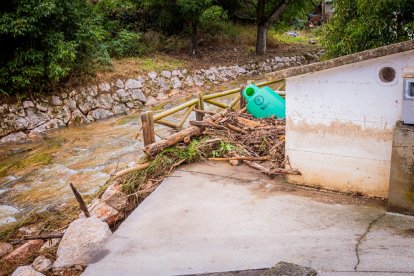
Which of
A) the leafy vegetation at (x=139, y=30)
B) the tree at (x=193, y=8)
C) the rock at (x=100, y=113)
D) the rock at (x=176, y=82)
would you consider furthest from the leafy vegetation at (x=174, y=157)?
the tree at (x=193, y=8)

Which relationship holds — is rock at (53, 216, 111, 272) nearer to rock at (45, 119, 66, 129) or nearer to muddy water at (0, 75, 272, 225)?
muddy water at (0, 75, 272, 225)

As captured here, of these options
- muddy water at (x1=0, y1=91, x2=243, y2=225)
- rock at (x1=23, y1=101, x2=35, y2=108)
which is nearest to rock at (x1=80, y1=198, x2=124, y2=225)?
muddy water at (x1=0, y1=91, x2=243, y2=225)

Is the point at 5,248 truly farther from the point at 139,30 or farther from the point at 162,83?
the point at 139,30

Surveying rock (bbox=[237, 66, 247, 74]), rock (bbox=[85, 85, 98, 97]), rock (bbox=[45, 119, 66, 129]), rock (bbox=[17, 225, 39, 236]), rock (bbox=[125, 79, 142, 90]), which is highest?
rock (bbox=[237, 66, 247, 74])

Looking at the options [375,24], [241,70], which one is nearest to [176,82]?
[241,70]

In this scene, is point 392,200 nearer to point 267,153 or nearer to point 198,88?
point 267,153

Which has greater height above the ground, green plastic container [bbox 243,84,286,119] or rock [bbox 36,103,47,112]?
green plastic container [bbox 243,84,286,119]

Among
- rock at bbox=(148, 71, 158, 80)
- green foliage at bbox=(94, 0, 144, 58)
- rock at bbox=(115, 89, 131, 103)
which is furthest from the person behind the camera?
→ green foliage at bbox=(94, 0, 144, 58)

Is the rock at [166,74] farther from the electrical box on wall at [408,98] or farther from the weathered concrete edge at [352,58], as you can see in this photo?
the electrical box on wall at [408,98]

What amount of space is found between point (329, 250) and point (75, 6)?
14.1m

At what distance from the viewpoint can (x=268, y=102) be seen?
9.12m

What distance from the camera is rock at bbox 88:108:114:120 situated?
1546 cm

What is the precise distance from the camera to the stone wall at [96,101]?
13656 mm

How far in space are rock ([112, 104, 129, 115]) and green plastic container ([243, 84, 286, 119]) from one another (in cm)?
818
